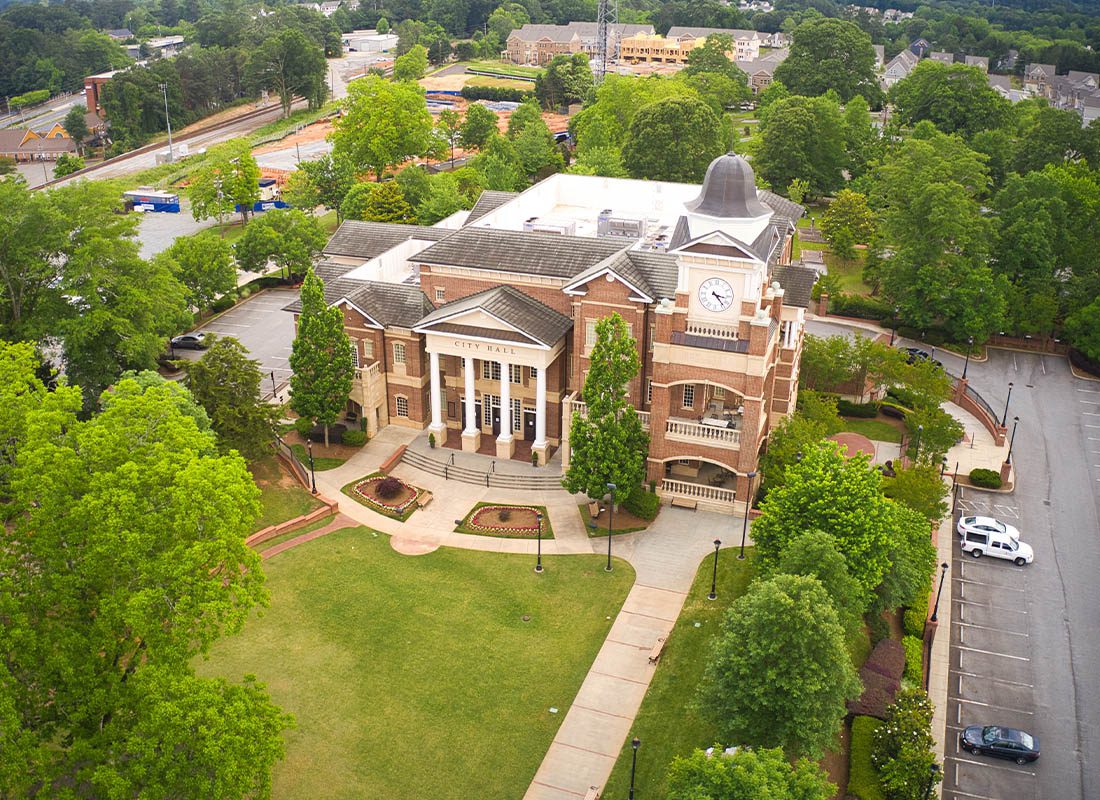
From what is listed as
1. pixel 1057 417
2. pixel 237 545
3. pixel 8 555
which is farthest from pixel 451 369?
pixel 1057 417

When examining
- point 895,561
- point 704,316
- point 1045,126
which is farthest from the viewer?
point 1045,126

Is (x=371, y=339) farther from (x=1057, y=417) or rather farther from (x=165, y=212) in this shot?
(x=165, y=212)

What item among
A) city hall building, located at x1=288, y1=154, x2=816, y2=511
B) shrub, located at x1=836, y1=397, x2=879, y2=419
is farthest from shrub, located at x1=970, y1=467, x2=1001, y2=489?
city hall building, located at x1=288, y1=154, x2=816, y2=511

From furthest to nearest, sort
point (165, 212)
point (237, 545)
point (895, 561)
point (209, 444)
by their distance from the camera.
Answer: point (165, 212) → point (895, 561) → point (209, 444) → point (237, 545)

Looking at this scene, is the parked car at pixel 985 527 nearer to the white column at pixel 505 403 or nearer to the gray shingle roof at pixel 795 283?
the gray shingle roof at pixel 795 283

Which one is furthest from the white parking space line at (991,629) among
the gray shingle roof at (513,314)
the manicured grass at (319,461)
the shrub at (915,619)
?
the manicured grass at (319,461)

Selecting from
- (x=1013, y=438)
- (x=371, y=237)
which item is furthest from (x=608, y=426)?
(x=371, y=237)
